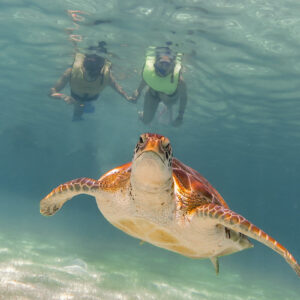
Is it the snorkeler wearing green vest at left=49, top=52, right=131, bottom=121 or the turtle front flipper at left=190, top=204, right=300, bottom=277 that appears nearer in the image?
the turtle front flipper at left=190, top=204, right=300, bottom=277

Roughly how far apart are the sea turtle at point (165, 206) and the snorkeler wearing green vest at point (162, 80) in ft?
27.1

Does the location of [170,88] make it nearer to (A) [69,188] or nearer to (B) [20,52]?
(A) [69,188]

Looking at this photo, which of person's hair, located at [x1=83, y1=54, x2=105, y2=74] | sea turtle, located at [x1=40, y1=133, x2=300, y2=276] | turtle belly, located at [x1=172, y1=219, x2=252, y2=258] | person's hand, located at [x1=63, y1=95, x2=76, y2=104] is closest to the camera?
sea turtle, located at [x1=40, y1=133, x2=300, y2=276]

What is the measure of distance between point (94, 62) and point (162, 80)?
14.0 ft

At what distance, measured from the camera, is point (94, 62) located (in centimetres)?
1383

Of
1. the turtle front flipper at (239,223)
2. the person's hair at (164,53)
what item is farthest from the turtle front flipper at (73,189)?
the person's hair at (164,53)

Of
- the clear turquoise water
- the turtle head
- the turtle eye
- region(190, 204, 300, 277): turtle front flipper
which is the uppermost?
the turtle eye

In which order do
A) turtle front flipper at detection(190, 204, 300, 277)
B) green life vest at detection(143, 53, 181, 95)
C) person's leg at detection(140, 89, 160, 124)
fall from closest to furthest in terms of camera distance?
turtle front flipper at detection(190, 204, 300, 277), green life vest at detection(143, 53, 181, 95), person's leg at detection(140, 89, 160, 124)

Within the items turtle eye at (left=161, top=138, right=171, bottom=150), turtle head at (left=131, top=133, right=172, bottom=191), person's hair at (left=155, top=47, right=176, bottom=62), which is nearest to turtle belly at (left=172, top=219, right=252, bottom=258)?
turtle head at (left=131, top=133, right=172, bottom=191)

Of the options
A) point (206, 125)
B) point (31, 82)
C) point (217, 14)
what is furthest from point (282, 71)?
point (31, 82)

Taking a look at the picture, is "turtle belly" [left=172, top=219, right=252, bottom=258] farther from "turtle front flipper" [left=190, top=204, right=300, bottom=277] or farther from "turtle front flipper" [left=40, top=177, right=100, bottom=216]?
"turtle front flipper" [left=40, top=177, right=100, bottom=216]

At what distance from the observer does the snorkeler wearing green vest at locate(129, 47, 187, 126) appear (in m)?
11.5

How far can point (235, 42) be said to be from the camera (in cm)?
1141

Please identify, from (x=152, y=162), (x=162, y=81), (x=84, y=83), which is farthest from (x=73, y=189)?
(x=162, y=81)
